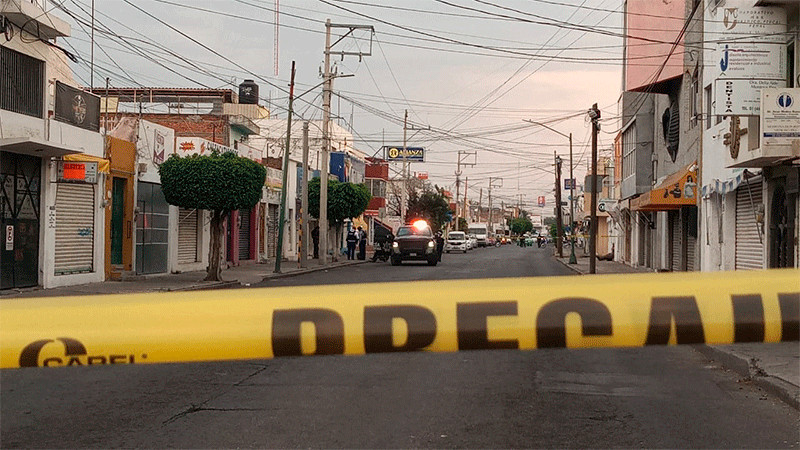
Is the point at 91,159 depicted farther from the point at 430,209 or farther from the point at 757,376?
the point at 430,209

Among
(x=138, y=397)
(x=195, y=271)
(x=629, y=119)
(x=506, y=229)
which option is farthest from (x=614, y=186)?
(x=506, y=229)

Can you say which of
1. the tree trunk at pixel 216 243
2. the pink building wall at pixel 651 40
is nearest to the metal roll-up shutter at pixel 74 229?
the tree trunk at pixel 216 243

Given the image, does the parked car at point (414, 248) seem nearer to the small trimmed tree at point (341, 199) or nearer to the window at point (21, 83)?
the small trimmed tree at point (341, 199)

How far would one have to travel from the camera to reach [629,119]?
43.3m

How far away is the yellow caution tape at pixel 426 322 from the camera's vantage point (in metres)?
1.94

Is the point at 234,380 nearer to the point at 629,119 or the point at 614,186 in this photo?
the point at 629,119

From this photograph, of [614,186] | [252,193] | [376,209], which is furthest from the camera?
[376,209]

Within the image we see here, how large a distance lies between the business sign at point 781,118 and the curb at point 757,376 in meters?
5.50

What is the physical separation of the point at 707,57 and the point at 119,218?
17996mm

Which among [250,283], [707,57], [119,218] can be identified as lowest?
[250,283]

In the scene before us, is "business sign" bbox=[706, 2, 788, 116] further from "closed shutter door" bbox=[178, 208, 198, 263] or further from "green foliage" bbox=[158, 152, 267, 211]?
"closed shutter door" bbox=[178, 208, 198, 263]

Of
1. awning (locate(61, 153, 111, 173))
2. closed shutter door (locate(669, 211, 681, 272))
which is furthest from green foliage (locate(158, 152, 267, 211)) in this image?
closed shutter door (locate(669, 211, 681, 272))

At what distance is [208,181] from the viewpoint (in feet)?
83.4

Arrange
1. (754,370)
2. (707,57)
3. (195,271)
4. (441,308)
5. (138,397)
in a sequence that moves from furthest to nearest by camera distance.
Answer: (195,271)
(707,57)
(754,370)
(138,397)
(441,308)
